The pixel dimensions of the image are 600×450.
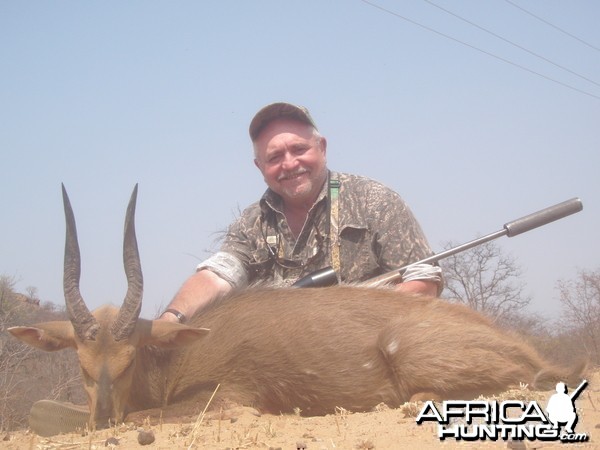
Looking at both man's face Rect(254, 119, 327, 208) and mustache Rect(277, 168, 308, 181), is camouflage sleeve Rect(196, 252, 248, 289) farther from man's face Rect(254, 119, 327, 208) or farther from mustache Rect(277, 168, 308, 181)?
mustache Rect(277, 168, 308, 181)

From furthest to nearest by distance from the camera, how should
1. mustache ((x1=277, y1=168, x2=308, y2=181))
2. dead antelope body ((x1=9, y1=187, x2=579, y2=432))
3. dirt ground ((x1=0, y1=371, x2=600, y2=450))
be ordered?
mustache ((x1=277, y1=168, x2=308, y2=181)) < dead antelope body ((x1=9, y1=187, x2=579, y2=432)) < dirt ground ((x1=0, y1=371, x2=600, y2=450))

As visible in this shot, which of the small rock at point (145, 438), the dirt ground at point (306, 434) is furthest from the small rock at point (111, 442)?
the small rock at point (145, 438)

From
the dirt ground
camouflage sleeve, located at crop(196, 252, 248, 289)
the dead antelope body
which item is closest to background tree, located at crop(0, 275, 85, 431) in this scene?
camouflage sleeve, located at crop(196, 252, 248, 289)

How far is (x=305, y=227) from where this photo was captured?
25.1ft

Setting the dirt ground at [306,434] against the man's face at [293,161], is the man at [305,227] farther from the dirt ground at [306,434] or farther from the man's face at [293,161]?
the dirt ground at [306,434]

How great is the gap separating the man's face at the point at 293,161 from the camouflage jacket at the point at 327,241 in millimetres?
173

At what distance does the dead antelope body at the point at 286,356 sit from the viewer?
518cm

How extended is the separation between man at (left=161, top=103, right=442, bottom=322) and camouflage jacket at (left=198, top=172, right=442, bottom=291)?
0.04 feet

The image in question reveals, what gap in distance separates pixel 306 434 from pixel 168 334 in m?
1.87

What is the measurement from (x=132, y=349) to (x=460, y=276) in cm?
1532

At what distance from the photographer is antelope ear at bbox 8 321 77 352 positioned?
539 centimetres

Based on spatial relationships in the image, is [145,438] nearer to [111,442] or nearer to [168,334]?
[111,442]

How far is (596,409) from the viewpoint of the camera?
3914mm

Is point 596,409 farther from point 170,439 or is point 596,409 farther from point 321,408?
point 170,439
